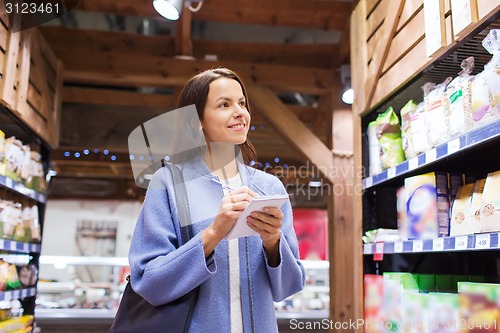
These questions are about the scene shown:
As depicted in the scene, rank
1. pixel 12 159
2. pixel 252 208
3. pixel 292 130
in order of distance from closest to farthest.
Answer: pixel 252 208
pixel 12 159
pixel 292 130

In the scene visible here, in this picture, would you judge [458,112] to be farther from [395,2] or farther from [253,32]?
[253,32]

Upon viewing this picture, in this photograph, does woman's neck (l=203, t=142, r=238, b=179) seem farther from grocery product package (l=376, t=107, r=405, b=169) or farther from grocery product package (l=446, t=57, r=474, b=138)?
grocery product package (l=376, t=107, r=405, b=169)

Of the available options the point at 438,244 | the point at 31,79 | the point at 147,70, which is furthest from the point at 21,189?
the point at 438,244

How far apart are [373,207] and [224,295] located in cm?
164

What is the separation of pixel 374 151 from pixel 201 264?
5.47 feet

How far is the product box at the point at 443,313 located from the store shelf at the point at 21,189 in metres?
2.56

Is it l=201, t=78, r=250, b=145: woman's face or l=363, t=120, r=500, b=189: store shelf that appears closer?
l=201, t=78, r=250, b=145: woman's face

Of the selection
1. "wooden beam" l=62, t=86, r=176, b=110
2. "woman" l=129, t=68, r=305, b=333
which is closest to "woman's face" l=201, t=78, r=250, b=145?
"woman" l=129, t=68, r=305, b=333

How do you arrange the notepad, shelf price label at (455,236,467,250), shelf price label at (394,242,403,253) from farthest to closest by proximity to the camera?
shelf price label at (394,242,403,253) < shelf price label at (455,236,467,250) < the notepad

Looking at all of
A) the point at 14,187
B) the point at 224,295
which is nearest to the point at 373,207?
the point at 224,295

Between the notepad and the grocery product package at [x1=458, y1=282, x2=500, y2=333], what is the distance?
0.88 meters

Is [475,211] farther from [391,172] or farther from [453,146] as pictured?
[391,172]

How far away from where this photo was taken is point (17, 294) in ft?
11.4

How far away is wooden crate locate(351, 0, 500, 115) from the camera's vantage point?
5.97 ft
